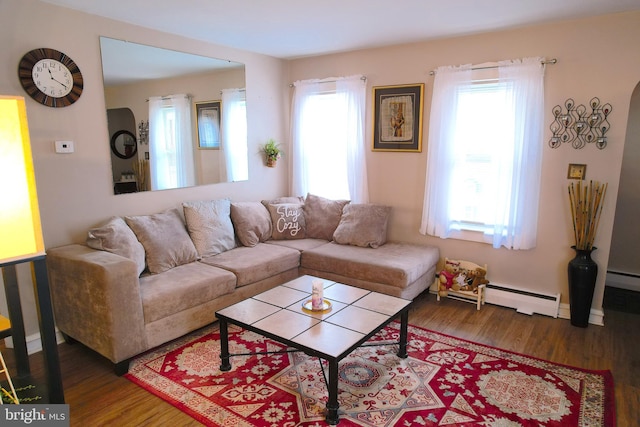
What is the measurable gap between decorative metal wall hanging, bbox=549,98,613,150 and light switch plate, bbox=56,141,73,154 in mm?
3839

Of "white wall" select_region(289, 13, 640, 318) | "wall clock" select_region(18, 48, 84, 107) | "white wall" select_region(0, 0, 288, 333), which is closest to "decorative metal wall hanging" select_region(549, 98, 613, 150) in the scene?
"white wall" select_region(289, 13, 640, 318)

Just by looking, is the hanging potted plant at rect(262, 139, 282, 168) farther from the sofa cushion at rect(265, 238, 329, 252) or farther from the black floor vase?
the black floor vase

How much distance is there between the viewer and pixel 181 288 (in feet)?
9.39

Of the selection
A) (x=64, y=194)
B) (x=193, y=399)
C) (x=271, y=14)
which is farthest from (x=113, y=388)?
(x=271, y=14)

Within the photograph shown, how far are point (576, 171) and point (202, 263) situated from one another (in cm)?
323

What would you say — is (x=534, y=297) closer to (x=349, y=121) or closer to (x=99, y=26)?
(x=349, y=121)

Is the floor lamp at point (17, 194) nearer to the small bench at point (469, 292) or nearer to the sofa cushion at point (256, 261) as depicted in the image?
the sofa cushion at point (256, 261)

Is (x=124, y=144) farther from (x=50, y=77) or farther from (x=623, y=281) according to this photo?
(x=623, y=281)

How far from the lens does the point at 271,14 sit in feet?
9.97

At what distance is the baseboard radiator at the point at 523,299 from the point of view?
136 inches

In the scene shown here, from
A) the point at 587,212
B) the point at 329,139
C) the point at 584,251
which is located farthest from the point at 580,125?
the point at 329,139

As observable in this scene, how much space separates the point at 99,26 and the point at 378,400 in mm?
3334

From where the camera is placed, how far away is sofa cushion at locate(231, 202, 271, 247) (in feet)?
13.0

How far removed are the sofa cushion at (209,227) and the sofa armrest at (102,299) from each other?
37.5 inches
